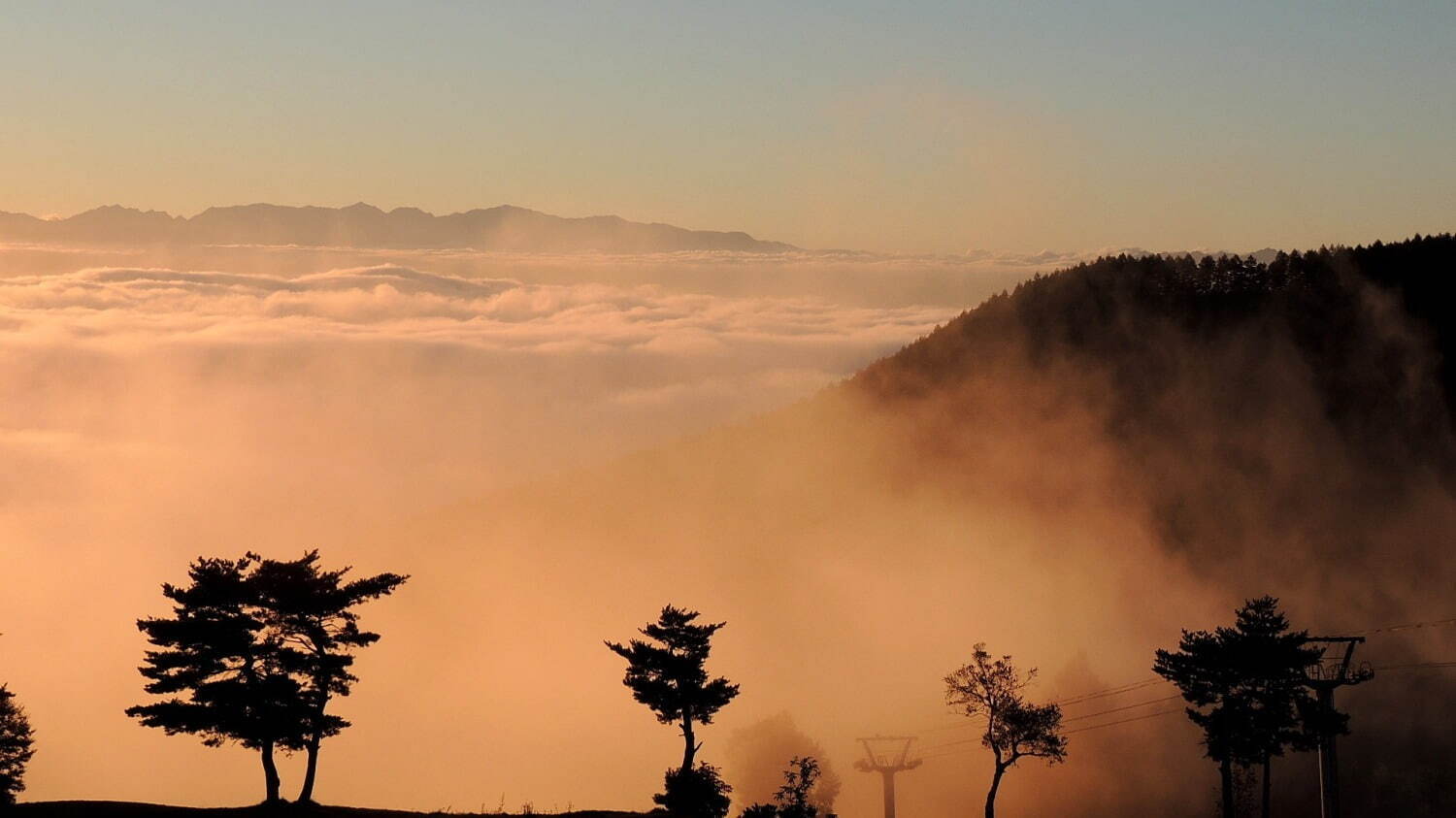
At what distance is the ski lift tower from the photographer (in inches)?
4395

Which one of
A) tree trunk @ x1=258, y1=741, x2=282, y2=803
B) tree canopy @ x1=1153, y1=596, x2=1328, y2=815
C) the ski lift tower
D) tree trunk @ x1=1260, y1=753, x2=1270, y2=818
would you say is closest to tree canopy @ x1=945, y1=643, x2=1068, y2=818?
tree canopy @ x1=1153, y1=596, x2=1328, y2=815

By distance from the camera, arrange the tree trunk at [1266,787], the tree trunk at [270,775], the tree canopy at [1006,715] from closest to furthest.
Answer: the tree trunk at [270,775]
the tree trunk at [1266,787]
the tree canopy at [1006,715]

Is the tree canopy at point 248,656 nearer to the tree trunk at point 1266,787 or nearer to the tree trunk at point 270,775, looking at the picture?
the tree trunk at point 270,775

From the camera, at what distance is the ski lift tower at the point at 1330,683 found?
112 m

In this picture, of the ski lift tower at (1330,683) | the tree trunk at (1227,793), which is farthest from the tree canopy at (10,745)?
the ski lift tower at (1330,683)

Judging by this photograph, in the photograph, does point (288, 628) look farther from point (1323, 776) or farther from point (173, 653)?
point (1323, 776)

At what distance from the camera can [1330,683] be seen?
112 m

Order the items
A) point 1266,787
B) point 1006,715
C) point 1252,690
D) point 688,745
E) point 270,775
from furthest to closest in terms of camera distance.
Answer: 1. point 1006,715
2. point 1266,787
3. point 1252,690
4. point 688,745
5. point 270,775

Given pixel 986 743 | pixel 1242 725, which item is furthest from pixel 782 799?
pixel 1242 725

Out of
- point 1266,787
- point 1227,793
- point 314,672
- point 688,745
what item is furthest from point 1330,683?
point 314,672

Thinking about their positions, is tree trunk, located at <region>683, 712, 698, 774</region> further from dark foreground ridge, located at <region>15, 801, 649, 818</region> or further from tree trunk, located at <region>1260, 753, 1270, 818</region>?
tree trunk, located at <region>1260, 753, 1270, 818</region>

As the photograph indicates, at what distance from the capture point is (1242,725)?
106 meters

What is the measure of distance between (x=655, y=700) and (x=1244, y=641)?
131 feet

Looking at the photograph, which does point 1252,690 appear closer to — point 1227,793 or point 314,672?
point 1227,793
